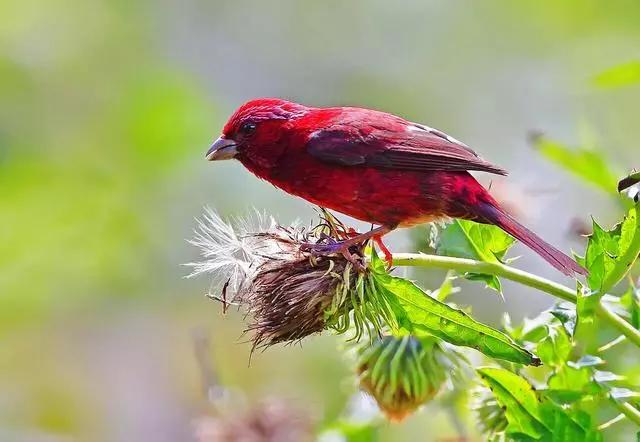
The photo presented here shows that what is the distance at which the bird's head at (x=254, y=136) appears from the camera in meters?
5.02

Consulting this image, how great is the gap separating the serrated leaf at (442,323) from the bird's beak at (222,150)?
1.46 meters

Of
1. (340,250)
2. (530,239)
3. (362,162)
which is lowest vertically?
(530,239)

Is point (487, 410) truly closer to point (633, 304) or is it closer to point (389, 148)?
point (633, 304)

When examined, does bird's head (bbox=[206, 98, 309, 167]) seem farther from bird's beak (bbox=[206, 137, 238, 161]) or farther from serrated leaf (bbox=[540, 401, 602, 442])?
serrated leaf (bbox=[540, 401, 602, 442])

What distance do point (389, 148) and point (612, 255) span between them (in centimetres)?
160

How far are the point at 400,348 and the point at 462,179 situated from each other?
0.81 metres

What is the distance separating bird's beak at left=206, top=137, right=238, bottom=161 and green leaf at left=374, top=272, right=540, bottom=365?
1456mm

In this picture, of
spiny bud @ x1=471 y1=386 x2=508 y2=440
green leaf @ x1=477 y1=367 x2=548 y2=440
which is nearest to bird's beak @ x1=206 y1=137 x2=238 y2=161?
spiny bud @ x1=471 y1=386 x2=508 y2=440

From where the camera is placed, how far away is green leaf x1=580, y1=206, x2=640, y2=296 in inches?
138

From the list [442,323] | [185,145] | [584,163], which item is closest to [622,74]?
[584,163]

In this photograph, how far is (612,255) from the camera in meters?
3.58

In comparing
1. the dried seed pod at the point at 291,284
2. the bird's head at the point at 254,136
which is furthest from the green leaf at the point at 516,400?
the bird's head at the point at 254,136

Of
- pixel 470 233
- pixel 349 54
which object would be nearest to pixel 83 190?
pixel 470 233

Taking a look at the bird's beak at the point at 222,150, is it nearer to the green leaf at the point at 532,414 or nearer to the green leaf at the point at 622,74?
the green leaf at the point at 622,74
